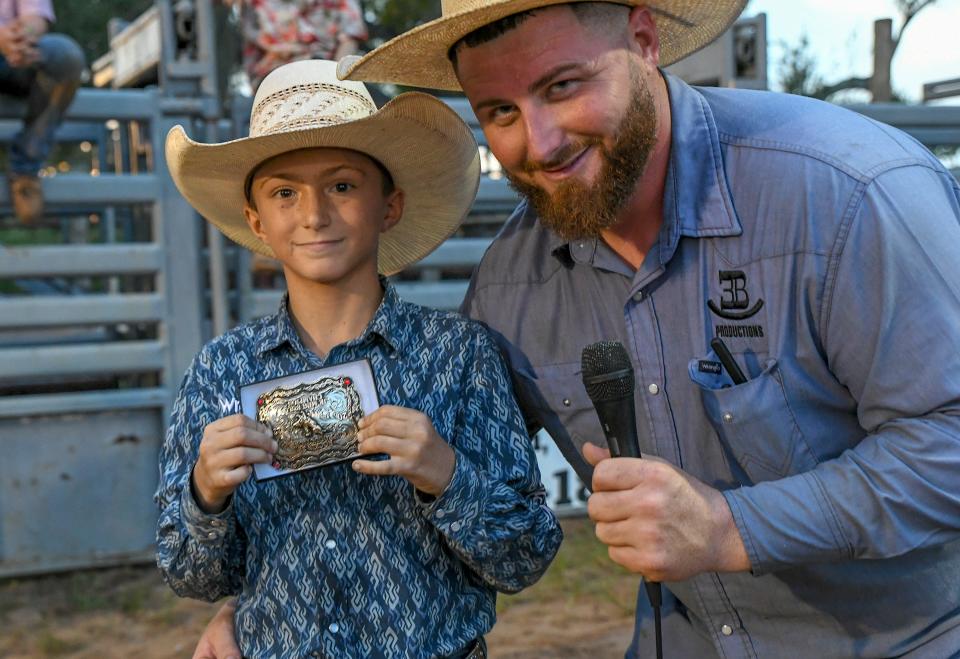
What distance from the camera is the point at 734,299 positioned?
2266 millimetres

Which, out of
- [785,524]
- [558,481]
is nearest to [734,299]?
[785,524]

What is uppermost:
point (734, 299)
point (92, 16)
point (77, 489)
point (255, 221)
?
point (92, 16)

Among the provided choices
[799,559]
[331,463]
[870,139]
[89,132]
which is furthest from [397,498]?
[89,132]

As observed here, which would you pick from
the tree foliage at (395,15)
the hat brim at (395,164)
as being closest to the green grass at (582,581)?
the hat brim at (395,164)

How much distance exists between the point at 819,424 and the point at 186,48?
4.55 metres

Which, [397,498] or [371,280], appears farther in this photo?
[371,280]

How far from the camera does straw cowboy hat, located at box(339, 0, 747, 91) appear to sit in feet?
7.38

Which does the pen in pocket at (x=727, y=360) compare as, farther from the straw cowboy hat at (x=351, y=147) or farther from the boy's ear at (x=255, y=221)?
the boy's ear at (x=255, y=221)

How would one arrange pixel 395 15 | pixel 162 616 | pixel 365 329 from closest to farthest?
pixel 365 329
pixel 162 616
pixel 395 15

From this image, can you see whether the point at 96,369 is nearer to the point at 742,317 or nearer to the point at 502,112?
the point at 502,112

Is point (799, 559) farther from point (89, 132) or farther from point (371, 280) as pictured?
point (89, 132)

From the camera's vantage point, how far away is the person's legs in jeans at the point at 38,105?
523 cm

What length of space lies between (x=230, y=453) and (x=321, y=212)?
1.88 feet

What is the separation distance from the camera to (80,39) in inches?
768
